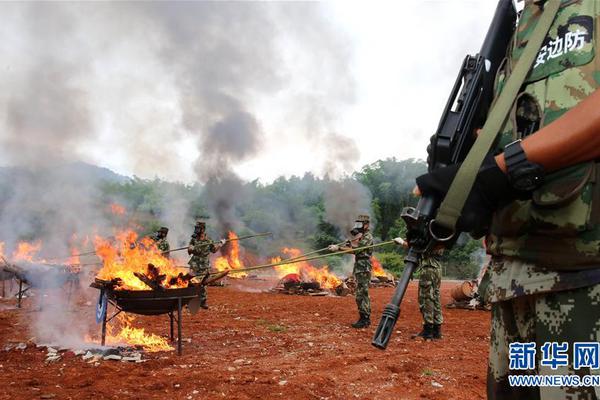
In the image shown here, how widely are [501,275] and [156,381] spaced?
4.14 metres

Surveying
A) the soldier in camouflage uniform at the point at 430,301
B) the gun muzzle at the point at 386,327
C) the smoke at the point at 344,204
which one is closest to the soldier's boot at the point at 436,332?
the soldier in camouflage uniform at the point at 430,301

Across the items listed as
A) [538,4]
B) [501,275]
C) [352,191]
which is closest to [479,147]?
[501,275]

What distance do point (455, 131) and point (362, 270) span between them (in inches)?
297

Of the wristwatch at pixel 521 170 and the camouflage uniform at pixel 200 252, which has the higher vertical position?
the wristwatch at pixel 521 170

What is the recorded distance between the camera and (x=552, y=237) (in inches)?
59.4

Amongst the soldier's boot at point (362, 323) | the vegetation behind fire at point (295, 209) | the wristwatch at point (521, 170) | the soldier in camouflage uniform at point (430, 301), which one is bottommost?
the soldier's boot at point (362, 323)

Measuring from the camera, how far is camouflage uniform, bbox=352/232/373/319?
8828 millimetres

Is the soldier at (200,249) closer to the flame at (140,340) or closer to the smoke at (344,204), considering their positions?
the flame at (140,340)

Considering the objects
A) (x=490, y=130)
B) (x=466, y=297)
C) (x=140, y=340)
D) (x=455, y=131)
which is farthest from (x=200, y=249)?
(x=490, y=130)

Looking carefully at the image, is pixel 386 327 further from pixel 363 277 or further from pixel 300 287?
pixel 300 287

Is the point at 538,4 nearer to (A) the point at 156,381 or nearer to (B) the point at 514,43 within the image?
(B) the point at 514,43

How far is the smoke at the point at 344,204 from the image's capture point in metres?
30.6

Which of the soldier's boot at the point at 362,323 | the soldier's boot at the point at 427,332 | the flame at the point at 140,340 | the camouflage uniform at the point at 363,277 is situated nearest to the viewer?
the flame at the point at 140,340

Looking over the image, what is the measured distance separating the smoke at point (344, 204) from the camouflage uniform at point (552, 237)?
2845 cm
